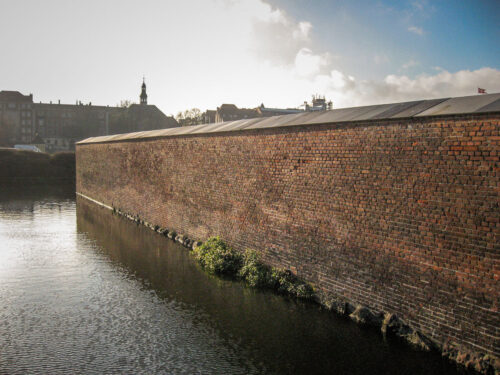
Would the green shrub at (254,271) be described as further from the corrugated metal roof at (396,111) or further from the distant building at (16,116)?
the distant building at (16,116)

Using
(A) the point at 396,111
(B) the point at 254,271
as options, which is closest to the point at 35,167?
(B) the point at 254,271

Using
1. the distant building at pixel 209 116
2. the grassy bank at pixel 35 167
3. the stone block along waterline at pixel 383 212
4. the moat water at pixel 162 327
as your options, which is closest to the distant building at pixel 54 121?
the distant building at pixel 209 116

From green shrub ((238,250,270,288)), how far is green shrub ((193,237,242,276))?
1.09ft

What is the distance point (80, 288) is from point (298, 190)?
16.5 ft

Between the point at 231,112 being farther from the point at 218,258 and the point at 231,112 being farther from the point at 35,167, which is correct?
the point at 218,258

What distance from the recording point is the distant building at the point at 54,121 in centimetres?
8350

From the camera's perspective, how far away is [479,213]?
5.58 m

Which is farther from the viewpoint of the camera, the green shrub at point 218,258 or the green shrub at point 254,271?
the green shrub at point 218,258

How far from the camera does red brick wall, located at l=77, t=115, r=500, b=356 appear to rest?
221 inches

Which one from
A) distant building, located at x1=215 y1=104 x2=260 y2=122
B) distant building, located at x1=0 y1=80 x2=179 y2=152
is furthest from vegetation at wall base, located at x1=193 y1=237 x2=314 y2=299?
distant building, located at x1=0 y1=80 x2=179 y2=152

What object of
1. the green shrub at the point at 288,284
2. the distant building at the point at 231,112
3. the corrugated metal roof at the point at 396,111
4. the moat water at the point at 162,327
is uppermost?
the distant building at the point at 231,112

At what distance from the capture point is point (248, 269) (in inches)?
377

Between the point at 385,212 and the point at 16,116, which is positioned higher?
the point at 16,116

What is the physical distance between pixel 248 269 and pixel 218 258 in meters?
1.18
